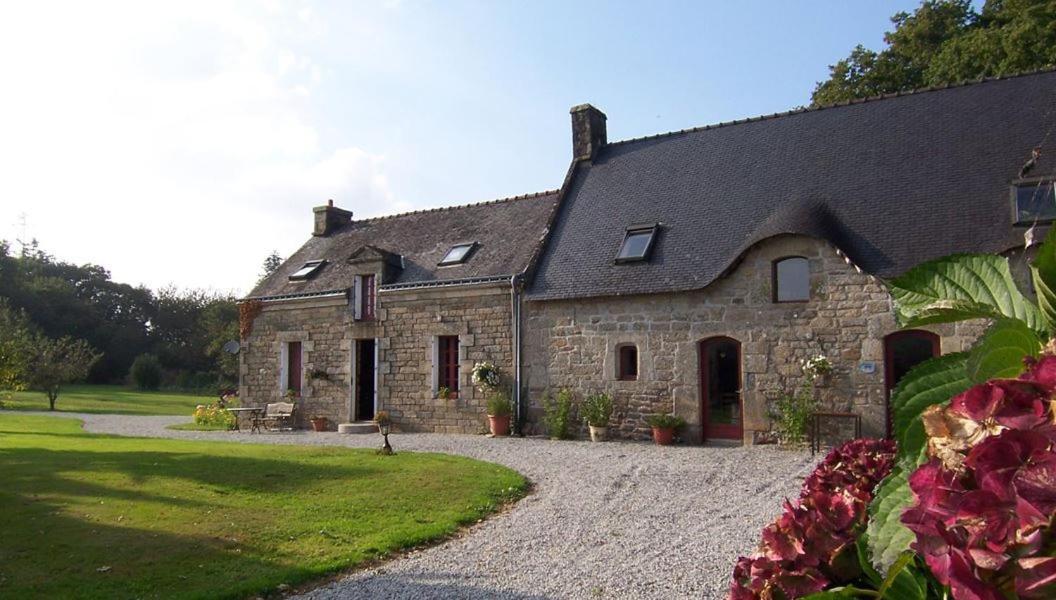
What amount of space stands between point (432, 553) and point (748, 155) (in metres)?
12.3

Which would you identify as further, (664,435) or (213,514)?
(664,435)

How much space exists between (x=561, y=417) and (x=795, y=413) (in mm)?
4655

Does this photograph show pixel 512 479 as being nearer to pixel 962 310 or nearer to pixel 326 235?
pixel 962 310

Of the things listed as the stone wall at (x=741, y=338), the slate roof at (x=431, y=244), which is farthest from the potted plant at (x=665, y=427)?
the slate roof at (x=431, y=244)

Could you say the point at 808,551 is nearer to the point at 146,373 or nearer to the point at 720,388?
the point at 720,388

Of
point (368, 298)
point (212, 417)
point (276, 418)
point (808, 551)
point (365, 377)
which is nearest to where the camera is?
point (808, 551)

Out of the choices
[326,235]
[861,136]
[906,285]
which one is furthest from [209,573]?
[326,235]

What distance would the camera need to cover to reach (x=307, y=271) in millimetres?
21406

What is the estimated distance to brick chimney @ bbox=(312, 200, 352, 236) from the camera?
23453mm

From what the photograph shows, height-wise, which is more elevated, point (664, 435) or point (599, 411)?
point (599, 411)

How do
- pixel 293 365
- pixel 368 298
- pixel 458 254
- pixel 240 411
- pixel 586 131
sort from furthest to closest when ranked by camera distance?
1. pixel 293 365
2. pixel 240 411
3. pixel 368 298
4. pixel 586 131
5. pixel 458 254

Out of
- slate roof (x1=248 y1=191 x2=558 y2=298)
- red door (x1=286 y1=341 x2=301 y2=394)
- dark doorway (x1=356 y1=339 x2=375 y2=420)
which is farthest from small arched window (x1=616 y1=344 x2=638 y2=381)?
red door (x1=286 y1=341 x2=301 y2=394)

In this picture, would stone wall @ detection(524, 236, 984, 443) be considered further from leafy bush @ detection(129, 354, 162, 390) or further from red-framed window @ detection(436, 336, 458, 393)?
leafy bush @ detection(129, 354, 162, 390)

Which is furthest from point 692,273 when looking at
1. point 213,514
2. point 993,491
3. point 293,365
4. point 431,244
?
point 993,491
